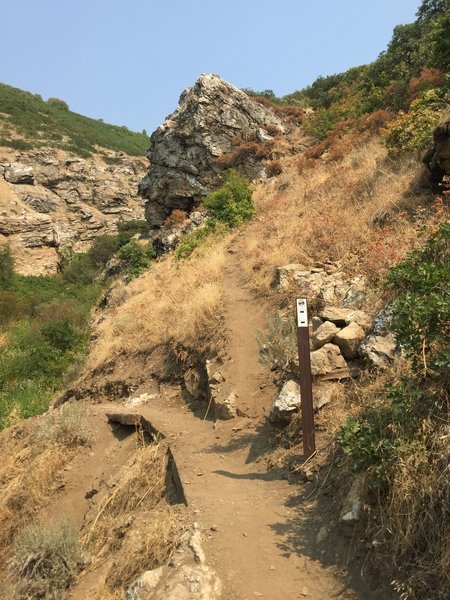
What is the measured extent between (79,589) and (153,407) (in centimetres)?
422

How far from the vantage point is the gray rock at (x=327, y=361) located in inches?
225

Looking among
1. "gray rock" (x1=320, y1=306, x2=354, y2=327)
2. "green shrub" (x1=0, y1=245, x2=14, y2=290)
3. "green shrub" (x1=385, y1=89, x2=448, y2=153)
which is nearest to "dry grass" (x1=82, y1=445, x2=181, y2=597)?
"gray rock" (x1=320, y1=306, x2=354, y2=327)

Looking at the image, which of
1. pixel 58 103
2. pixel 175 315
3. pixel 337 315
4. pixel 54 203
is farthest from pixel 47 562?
pixel 58 103

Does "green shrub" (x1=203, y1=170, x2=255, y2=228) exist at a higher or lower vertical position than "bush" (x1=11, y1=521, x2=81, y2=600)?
higher

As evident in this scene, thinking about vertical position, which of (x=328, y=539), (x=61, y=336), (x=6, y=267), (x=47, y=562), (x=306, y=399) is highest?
(x=6, y=267)

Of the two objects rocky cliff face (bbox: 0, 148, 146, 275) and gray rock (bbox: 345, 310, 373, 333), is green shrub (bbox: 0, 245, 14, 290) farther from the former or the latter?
gray rock (bbox: 345, 310, 373, 333)

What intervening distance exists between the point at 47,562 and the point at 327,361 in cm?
368

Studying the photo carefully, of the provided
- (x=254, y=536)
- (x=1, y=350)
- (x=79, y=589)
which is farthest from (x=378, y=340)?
(x=1, y=350)

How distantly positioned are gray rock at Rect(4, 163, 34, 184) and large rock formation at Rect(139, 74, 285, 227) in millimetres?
22163

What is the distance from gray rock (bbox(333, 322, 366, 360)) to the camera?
584cm

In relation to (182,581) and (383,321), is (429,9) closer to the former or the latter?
(383,321)

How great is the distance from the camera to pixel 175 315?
→ 10391 millimetres

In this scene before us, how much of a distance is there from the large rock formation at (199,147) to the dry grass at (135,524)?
16.3 m

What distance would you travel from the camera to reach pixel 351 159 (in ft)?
47.4
